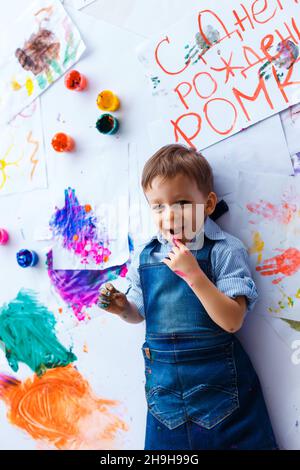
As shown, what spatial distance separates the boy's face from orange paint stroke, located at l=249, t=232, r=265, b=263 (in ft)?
0.37

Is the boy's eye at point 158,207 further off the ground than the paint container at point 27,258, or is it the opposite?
the boy's eye at point 158,207

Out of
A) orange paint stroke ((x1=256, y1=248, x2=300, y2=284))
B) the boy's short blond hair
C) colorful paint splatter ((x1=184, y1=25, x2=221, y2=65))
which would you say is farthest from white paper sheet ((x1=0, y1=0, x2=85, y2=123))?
orange paint stroke ((x1=256, y1=248, x2=300, y2=284))

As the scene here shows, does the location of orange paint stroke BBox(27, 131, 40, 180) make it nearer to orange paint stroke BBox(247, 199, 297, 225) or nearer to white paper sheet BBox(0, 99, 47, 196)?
white paper sheet BBox(0, 99, 47, 196)

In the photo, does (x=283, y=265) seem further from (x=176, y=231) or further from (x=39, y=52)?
(x=39, y=52)

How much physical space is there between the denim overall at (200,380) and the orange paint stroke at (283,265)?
0.36 ft

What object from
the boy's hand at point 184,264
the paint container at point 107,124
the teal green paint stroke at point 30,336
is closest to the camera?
the boy's hand at point 184,264

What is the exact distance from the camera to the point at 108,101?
33.8 inches

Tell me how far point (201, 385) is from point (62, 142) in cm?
56

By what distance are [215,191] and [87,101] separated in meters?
0.34

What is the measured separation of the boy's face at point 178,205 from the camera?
70 cm

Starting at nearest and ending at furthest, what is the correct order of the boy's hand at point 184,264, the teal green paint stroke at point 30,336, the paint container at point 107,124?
the boy's hand at point 184,264
the paint container at point 107,124
the teal green paint stroke at point 30,336

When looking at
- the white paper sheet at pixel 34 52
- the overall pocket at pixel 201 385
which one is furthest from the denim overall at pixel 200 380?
the white paper sheet at pixel 34 52

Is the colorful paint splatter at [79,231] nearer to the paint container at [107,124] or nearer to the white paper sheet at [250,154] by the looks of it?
the paint container at [107,124]

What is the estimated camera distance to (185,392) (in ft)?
2.40
